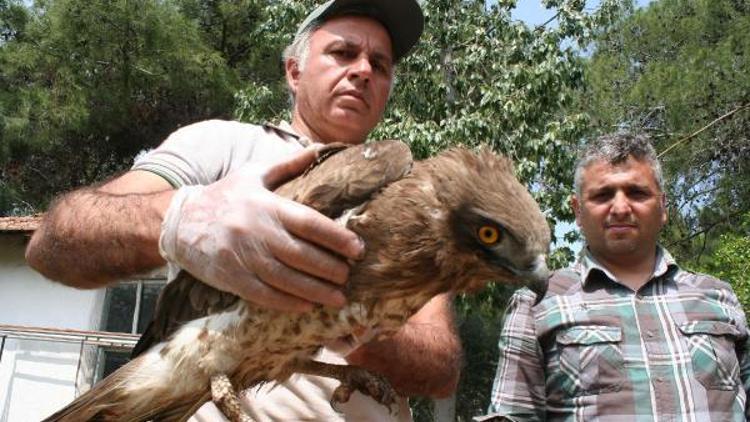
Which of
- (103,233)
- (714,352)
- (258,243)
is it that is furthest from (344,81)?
(714,352)

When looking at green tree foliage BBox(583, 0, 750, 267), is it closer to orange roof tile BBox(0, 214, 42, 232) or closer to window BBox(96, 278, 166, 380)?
window BBox(96, 278, 166, 380)

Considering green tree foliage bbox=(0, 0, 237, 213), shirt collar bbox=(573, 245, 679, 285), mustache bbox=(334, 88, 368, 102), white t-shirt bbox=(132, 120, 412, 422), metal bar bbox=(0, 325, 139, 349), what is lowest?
white t-shirt bbox=(132, 120, 412, 422)

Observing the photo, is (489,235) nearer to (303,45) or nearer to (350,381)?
(350,381)

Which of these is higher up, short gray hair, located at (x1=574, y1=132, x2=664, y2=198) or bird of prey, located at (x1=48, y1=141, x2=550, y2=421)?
short gray hair, located at (x1=574, y1=132, x2=664, y2=198)

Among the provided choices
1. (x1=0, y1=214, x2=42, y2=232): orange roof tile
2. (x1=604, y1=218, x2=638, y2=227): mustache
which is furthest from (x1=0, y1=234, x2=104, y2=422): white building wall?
(x1=604, y1=218, x2=638, y2=227): mustache

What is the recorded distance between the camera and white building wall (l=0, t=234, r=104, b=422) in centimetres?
1405

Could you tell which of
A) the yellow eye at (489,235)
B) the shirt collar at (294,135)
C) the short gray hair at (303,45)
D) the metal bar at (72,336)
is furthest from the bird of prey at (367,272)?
the metal bar at (72,336)

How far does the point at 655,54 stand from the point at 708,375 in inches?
705

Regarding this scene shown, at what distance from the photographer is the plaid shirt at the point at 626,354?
3.89 m

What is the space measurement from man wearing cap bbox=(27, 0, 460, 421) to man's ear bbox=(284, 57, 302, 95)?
0.01 meters

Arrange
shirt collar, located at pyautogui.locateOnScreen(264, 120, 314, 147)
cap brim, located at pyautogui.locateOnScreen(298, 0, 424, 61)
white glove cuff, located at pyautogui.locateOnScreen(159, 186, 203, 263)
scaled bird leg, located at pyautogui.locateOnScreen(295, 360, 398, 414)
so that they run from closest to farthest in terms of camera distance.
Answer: white glove cuff, located at pyautogui.locateOnScreen(159, 186, 203, 263)
scaled bird leg, located at pyautogui.locateOnScreen(295, 360, 398, 414)
shirt collar, located at pyautogui.locateOnScreen(264, 120, 314, 147)
cap brim, located at pyautogui.locateOnScreen(298, 0, 424, 61)

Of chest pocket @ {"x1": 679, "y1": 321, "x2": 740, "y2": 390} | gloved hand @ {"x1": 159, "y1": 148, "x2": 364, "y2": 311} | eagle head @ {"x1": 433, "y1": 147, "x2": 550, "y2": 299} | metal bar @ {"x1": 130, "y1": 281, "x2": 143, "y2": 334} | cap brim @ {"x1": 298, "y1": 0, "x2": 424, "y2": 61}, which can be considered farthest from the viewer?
metal bar @ {"x1": 130, "y1": 281, "x2": 143, "y2": 334}

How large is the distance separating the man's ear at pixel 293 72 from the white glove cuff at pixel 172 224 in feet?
5.47

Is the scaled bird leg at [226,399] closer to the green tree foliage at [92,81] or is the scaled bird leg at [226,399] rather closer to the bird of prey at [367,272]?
the bird of prey at [367,272]
